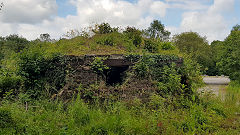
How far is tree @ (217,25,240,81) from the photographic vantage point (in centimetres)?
2119

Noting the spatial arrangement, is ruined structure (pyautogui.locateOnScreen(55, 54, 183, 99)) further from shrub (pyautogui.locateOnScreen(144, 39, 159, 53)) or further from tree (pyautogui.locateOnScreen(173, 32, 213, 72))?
tree (pyautogui.locateOnScreen(173, 32, 213, 72))

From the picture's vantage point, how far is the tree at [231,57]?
69.5 ft

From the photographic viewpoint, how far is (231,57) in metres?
21.9

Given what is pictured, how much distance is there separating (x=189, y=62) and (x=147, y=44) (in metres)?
2.49

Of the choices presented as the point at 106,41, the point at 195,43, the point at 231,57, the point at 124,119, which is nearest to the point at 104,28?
the point at 106,41

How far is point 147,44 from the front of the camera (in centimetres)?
1086

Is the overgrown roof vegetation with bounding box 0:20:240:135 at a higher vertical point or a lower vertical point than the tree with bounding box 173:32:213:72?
lower

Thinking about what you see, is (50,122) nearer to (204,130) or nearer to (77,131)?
(77,131)

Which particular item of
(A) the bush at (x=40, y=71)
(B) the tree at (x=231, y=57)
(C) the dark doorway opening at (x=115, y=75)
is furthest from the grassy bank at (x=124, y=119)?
(B) the tree at (x=231, y=57)

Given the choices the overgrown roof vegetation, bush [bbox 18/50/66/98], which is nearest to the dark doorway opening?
the overgrown roof vegetation

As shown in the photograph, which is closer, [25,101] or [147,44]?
[25,101]

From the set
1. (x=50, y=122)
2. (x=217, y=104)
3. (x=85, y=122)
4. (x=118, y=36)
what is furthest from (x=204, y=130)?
(x=118, y=36)

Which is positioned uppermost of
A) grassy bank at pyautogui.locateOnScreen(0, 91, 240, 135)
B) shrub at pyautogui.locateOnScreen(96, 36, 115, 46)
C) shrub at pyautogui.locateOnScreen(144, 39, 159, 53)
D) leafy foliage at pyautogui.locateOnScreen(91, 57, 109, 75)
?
shrub at pyautogui.locateOnScreen(96, 36, 115, 46)

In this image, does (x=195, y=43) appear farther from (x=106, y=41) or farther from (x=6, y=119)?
(x=6, y=119)
